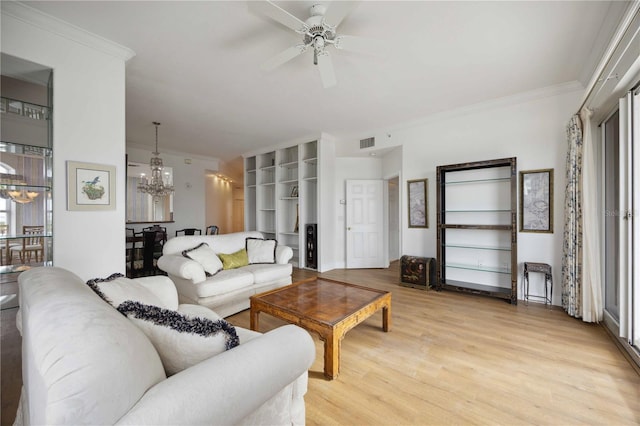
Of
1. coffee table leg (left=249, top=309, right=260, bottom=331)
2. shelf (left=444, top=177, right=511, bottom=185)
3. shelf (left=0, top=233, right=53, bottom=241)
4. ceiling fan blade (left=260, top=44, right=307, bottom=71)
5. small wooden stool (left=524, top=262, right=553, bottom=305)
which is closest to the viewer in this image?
shelf (left=0, top=233, right=53, bottom=241)

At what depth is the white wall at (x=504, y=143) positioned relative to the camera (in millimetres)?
3367

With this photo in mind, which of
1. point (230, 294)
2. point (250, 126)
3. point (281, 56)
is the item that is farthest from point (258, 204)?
point (281, 56)

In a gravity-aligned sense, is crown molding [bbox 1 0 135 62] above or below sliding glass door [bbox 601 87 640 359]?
above

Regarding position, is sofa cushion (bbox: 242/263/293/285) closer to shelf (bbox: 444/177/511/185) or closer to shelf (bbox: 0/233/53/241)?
shelf (bbox: 0/233/53/241)

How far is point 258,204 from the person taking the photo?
6703 mm

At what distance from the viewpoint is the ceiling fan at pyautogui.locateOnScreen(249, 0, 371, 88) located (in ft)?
6.05

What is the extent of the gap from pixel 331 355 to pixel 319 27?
2502 millimetres

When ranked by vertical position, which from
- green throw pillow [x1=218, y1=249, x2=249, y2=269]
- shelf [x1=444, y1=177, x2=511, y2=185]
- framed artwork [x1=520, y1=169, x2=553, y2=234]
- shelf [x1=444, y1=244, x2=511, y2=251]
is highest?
shelf [x1=444, y1=177, x2=511, y2=185]

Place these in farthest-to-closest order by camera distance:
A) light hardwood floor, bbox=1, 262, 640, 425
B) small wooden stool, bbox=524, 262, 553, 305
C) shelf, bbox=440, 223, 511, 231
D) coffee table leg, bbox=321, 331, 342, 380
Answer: shelf, bbox=440, 223, 511, 231 < small wooden stool, bbox=524, 262, 553, 305 < coffee table leg, bbox=321, 331, 342, 380 < light hardwood floor, bbox=1, 262, 640, 425

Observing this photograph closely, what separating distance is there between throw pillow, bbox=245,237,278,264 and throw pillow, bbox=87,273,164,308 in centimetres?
208

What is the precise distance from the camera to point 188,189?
24.3 ft

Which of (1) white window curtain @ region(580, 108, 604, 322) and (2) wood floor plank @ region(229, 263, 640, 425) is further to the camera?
(1) white window curtain @ region(580, 108, 604, 322)

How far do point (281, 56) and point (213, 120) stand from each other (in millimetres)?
2705

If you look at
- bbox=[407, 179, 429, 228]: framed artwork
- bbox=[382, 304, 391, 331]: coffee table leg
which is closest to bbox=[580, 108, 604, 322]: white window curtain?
bbox=[407, 179, 429, 228]: framed artwork
